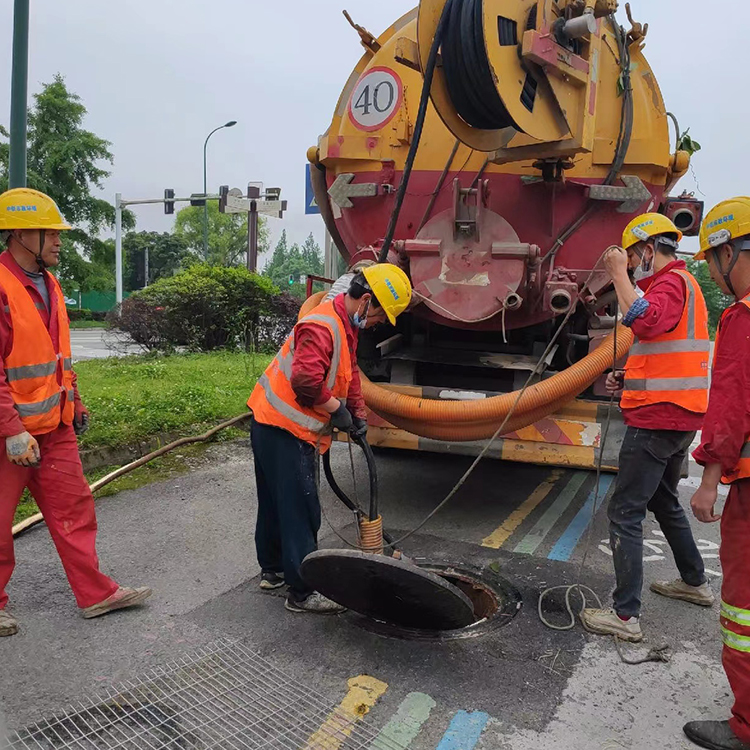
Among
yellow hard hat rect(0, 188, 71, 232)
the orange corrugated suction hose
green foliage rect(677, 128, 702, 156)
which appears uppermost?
green foliage rect(677, 128, 702, 156)

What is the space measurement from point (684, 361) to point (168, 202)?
22314 mm

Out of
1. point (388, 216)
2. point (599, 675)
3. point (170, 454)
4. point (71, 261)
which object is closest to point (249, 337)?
point (170, 454)

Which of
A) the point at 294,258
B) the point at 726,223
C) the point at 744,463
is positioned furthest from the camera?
the point at 294,258

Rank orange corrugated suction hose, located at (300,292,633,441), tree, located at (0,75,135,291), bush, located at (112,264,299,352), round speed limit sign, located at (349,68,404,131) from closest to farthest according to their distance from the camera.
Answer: orange corrugated suction hose, located at (300,292,633,441)
round speed limit sign, located at (349,68,404,131)
bush, located at (112,264,299,352)
tree, located at (0,75,135,291)

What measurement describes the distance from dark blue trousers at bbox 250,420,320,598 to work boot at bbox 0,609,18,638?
1161 millimetres

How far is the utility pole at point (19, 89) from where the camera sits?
16.8 ft

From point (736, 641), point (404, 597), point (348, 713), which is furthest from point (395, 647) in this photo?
point (736, 641)

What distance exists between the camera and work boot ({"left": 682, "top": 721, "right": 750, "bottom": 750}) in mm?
2387

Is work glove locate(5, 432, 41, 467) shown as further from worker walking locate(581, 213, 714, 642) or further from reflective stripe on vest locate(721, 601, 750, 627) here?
reflective stripe on vest locate(721, 601, 750, 627)

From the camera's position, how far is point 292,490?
320cm

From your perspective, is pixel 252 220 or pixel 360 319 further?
pixel 252 220

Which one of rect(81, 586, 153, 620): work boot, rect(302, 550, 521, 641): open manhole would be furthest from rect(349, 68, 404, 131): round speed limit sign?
rect(81, 586, 153, 620): work boot

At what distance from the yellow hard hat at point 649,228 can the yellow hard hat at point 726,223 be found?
1.79ft

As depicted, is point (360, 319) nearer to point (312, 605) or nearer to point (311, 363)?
point (311, 363)
